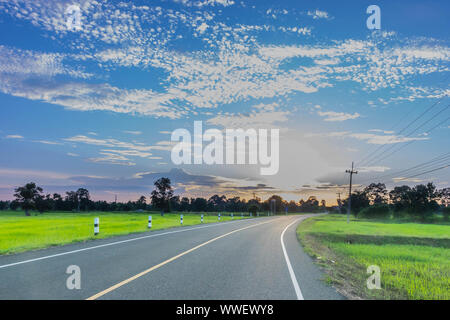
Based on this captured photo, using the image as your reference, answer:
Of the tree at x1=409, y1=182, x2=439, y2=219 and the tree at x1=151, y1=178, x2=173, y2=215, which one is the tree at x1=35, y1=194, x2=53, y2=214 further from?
the tree at x1=409, y1=182, x2=439, y2=219

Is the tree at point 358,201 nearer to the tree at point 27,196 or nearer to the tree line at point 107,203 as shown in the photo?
the tree line at point 107,203

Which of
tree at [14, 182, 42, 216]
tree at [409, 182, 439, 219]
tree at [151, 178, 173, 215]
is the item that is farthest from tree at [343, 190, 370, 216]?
tree at [14, 182, 42, 216]

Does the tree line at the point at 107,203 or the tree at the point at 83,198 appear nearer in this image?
the tree line at the point at 107,203

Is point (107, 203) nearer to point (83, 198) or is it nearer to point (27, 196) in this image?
point (83, 198)

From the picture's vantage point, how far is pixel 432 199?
94.0 meters

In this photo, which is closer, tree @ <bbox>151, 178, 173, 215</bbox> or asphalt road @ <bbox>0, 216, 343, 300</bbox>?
asphalt road @ <bbox>0, 216, 343, 300</bbox>

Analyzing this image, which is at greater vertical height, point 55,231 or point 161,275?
point 161,275

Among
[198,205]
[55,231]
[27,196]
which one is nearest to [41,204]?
[27,196]

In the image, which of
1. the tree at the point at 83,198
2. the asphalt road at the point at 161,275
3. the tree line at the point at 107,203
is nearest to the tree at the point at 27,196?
the tree line at the point at 107,203

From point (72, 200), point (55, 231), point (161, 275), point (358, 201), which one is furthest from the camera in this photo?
point (72, 200)

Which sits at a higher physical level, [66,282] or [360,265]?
[66,282]

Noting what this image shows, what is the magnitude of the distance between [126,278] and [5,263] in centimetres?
434
